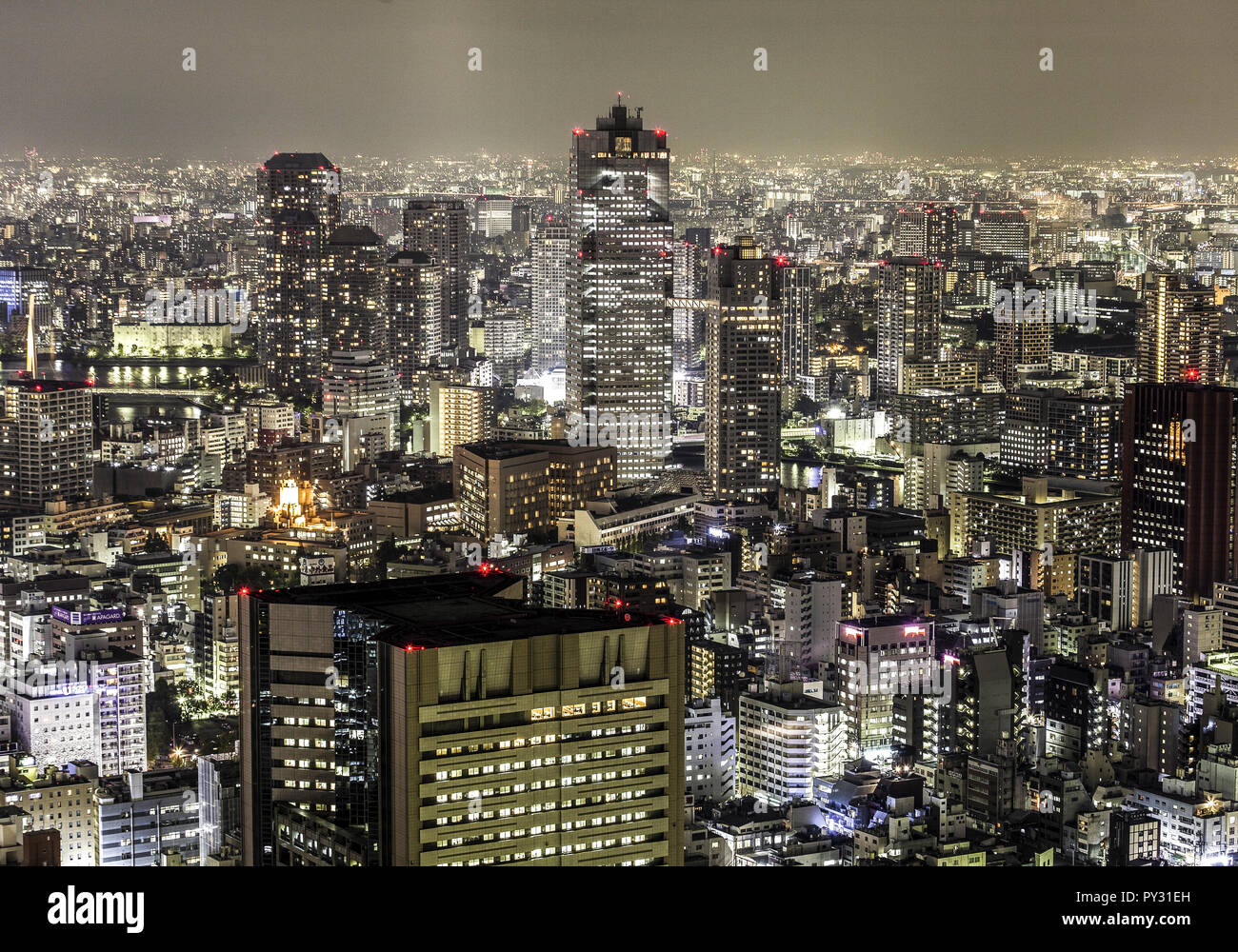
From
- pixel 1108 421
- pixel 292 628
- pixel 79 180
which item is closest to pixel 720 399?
pixel 1108 421

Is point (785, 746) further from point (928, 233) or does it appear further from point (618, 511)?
point (928, 233)

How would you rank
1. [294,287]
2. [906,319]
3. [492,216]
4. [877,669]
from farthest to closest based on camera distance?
1. [906,319]
2. [294,287]
3. [492,216]
4. [877,669]

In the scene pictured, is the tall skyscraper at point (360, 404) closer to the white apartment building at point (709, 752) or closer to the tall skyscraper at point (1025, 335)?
the tall skyscraper at point (1025, 335)

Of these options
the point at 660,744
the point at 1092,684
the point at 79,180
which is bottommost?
the point at 1092,684

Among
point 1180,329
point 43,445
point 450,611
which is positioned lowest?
point 450,611

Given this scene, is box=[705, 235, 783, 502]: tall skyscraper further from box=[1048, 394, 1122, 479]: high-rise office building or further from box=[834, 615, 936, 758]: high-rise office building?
box=[834, 615, 936, 758]: high-rise office building

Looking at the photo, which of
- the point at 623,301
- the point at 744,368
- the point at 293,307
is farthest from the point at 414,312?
the point at 744,368

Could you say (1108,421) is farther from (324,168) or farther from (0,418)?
(0,418)
